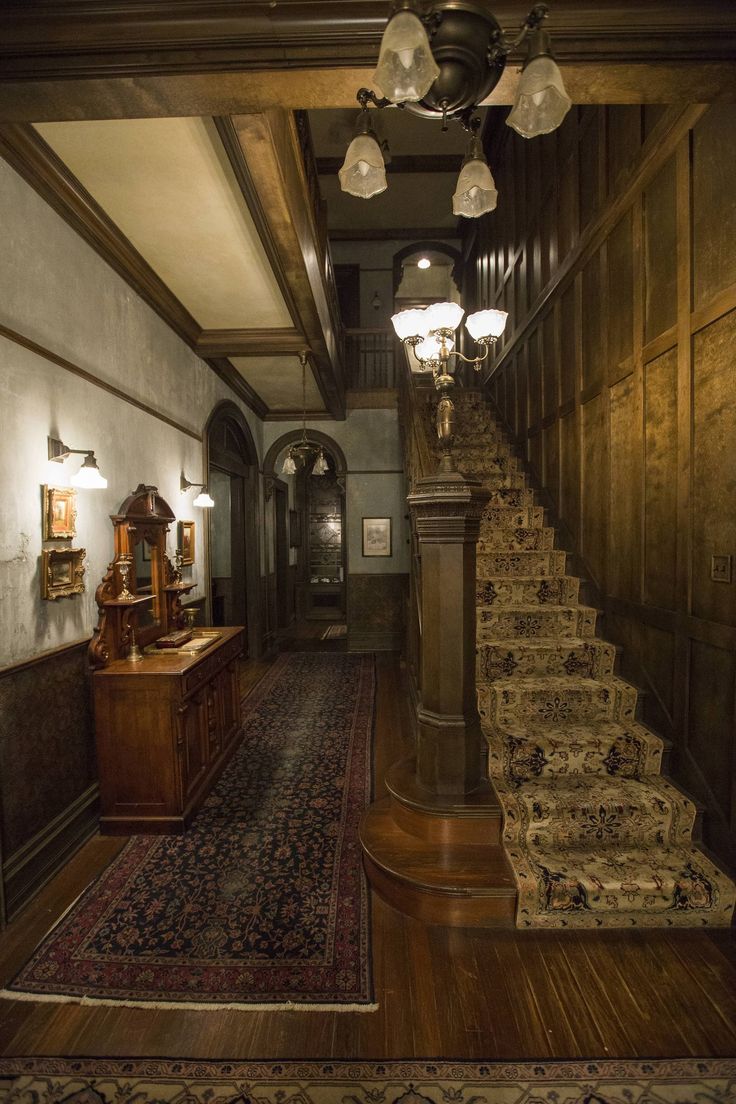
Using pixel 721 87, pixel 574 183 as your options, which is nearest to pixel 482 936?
pixel 721 87

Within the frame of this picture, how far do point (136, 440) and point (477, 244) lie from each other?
691 centimetres

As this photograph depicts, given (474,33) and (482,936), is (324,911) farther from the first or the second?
(474,33)

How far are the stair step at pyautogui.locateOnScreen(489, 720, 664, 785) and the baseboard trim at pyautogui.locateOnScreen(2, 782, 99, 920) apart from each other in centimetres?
243

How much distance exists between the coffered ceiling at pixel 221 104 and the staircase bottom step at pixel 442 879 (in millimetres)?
3161

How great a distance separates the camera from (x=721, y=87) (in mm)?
1713

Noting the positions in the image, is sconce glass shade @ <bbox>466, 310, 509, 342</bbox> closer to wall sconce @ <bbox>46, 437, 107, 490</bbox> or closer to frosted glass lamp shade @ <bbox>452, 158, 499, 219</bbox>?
frosted glass lamp shade @ <bbox>452, 158, 499, 219</bbox>

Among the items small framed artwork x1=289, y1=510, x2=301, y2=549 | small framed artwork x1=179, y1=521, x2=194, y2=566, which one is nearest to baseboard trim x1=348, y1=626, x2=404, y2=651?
small framed artwork x1=289, y1=510, x2=301, y2=549

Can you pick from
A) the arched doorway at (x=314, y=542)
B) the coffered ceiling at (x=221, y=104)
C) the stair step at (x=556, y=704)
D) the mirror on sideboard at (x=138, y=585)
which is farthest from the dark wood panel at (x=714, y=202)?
the arched doorway at (x=314, y=542)

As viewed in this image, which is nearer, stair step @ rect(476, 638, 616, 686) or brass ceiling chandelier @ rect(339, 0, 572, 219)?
brass ceiling chandelier @ rect(339, 0, 572, 219)

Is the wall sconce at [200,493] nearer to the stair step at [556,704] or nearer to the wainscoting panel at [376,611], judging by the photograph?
the stair step at [556,704]

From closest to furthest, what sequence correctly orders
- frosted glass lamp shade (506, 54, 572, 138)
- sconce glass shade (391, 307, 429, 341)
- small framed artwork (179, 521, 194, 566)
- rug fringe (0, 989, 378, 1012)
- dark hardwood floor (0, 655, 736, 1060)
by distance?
frosted glass lamp shade (506, 54, 572, 138) < dark hardwood floor (0, 655, 736, 1060) < rug fringe (0, 989, 378, 1012) < sconce glass shade (391, 307, 429, 341) < small framed artwork (179, 521, 194, 566)

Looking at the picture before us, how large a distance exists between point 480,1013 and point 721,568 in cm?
219

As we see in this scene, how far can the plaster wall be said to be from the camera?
246 centimetres

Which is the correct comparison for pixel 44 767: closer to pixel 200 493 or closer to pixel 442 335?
pixel 200 493
